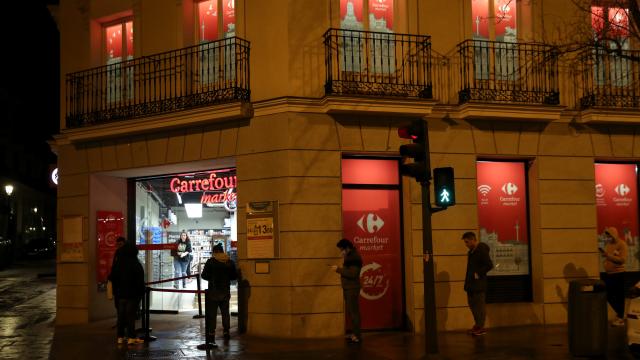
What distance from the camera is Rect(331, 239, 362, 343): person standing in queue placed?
11.0 metres

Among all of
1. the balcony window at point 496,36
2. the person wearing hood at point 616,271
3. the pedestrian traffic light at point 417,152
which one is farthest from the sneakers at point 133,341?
the person wearing hood at point 616,271

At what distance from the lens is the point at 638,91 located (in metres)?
14.0

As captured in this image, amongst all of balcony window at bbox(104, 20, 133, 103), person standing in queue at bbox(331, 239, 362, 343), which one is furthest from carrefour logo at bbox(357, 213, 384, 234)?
balcony window at bbox(104, 20, 133, 103)

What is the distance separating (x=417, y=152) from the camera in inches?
378

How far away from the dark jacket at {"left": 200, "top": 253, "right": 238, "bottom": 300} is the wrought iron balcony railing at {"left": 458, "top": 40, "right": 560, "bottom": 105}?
564cm

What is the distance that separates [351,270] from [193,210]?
5144mm

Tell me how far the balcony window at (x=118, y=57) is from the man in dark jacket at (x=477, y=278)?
798 cm

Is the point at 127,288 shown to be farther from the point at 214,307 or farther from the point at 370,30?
the point at 370,30

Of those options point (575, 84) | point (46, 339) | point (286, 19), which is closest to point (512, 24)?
point (575, 84)

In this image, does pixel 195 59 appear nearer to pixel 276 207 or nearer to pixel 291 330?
pixel 276 207

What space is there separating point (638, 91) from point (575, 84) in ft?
5.04

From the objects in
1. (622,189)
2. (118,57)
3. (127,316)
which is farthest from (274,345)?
(622,189)

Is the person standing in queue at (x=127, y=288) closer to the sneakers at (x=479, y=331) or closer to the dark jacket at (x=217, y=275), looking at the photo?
the dark jacket at (x=217, y=275)

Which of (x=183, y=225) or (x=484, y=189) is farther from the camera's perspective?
(x=183, y=225)
